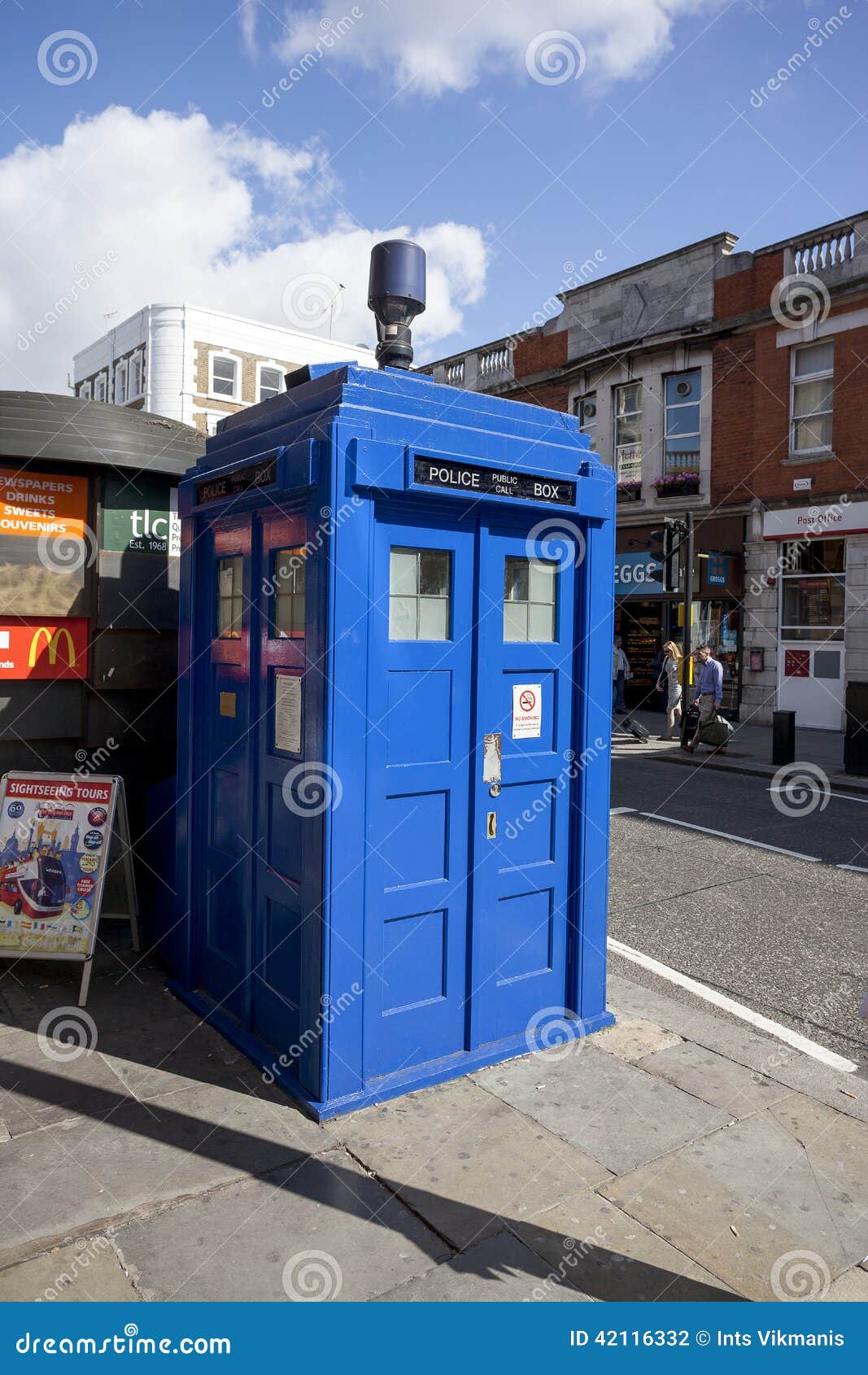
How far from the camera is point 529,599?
434 centimetres

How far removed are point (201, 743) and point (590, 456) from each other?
2.47 meters

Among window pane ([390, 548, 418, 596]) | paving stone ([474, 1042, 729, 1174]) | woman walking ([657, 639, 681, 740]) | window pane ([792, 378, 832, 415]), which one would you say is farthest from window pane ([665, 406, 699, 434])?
paving stone ([474, 1042, 729, 1174])

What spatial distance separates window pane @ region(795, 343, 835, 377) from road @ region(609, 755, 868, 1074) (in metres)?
11.3

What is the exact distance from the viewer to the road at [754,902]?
17.7ft

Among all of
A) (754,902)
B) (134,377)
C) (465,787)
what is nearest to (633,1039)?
(465,787)

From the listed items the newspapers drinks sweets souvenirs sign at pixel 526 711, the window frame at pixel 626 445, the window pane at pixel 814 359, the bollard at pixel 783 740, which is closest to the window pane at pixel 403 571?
the newspapers drinks sweets souvenirs sign at pixel 526 711

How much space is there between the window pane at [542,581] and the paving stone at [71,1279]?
3089 millimetres

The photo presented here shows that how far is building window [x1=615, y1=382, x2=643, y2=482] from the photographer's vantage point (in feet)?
73.9

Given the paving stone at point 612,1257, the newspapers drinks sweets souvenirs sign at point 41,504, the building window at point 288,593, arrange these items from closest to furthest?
the paving stone at point 612,1257 → the building window at point 288,593 → the newspapers drinks sweets souvenirs sign at point 41,504

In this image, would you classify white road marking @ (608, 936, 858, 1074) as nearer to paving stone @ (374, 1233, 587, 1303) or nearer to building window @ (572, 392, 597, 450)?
paving stone @ (374, 1233, 587, 1303)

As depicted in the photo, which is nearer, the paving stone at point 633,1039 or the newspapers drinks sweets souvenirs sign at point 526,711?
the newspapers drinks sweets souvenirs sign at point 526,711

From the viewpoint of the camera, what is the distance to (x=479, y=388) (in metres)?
26.8

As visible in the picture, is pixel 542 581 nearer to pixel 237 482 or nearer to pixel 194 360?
pixel 237 482

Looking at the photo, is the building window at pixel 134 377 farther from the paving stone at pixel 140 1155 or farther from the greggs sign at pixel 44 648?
the paving stone at pixel 140 1155
